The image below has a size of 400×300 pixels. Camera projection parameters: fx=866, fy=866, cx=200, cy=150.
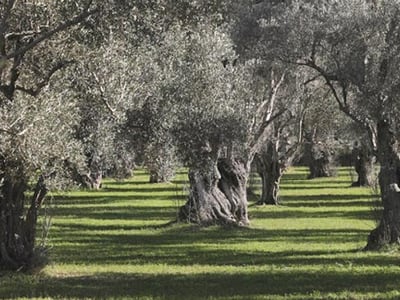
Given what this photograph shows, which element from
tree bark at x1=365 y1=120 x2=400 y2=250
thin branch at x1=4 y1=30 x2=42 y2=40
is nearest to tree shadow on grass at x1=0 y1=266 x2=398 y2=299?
tree bark at x1=365 y1=120 x2=400 y2=250

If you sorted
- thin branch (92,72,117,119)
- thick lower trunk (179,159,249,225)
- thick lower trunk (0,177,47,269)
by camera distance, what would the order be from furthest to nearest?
thick lower trunk (179,159,249,225)
thick lower trunk (0,177,47,269)
thin branch (92,72,117,119)

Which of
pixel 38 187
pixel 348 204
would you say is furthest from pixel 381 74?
pixel 348 204

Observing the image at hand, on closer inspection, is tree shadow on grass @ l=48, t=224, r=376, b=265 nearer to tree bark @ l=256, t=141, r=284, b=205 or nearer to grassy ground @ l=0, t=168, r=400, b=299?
grassy ground @ l=0, t=168, r=400, b=299

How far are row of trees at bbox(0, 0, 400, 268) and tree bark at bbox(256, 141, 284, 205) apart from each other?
8.60m

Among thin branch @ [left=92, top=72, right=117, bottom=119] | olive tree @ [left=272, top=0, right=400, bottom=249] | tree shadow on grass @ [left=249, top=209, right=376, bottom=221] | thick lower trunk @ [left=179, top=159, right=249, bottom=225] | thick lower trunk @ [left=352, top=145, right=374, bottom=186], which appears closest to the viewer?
thin branch @ [left=92, top=72, right=117, bottom=119]

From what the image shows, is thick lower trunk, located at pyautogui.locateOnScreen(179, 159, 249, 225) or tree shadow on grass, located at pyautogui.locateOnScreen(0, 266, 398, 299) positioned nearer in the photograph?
A: tree shadow on grass, located at pyautogui.locateOnScreen(0, 266, 398, 299)

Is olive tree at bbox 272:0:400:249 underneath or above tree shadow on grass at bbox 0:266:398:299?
above

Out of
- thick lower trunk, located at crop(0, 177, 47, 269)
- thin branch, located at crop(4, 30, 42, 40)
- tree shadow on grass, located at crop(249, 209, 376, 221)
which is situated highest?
thin branch, located at crop(4, 30, 42, 40)

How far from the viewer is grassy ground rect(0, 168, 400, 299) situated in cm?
1570

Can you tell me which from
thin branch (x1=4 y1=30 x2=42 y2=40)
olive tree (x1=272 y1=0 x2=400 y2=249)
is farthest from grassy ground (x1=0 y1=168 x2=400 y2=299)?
thin branch (x1=4 y1=30 x2=42 y2=40)

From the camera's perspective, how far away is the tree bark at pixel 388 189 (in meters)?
21.5

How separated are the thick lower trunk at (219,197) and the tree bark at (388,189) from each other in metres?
9.22

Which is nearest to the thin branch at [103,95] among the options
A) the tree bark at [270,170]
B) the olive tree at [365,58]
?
the olive tree at [365,58]

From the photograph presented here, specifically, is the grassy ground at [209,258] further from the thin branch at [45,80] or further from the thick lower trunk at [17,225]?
the thin branch at [45,80]
